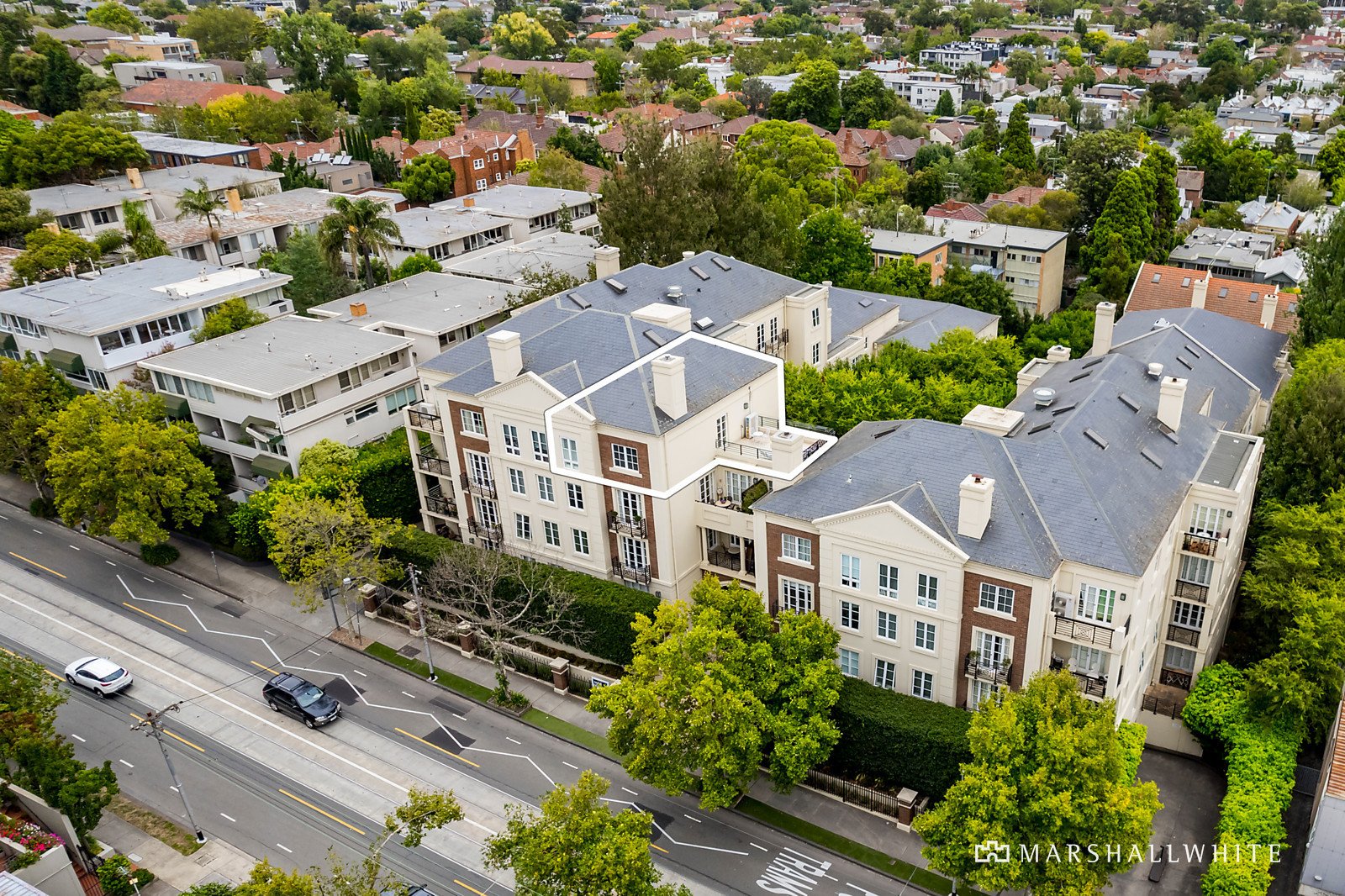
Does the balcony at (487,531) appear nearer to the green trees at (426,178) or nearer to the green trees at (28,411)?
the green trees at (28,411)

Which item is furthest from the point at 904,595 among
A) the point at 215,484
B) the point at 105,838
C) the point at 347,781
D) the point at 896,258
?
the point at 896,258

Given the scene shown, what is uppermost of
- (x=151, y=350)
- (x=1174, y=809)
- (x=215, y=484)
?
(x=151, y=350)

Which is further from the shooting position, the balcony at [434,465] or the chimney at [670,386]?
the balcony at [434,465]

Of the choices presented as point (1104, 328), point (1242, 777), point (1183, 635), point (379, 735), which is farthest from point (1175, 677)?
point (379, 735)

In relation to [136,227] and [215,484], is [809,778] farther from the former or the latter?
[136,227]

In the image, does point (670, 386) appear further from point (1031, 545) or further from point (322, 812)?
point (322, 812)

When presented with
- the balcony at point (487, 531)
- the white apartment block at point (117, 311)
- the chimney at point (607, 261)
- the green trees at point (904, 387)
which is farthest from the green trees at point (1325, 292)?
the white apartment block at point (117, 311)

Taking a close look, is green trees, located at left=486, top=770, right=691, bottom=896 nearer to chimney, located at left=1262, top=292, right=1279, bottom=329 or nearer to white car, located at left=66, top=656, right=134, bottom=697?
white car, located at left=66, top=656, right=134, bottom=697
